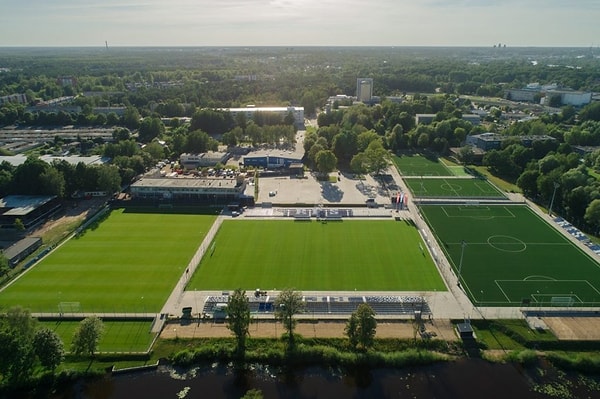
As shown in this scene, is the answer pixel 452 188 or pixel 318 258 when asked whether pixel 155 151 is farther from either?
pixel 452 188

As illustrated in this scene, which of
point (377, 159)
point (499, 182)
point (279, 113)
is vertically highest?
point (279, 113)

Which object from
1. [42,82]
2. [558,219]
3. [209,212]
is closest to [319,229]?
[209,212]

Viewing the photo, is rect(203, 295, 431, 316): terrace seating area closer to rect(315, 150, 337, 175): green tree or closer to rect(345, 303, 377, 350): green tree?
rect(345, 303, 377, 350): green tree

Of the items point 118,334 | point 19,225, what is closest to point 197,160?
point 19,225

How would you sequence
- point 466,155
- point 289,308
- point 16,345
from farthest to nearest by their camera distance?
point 466,155, point 289,308, point 16,345

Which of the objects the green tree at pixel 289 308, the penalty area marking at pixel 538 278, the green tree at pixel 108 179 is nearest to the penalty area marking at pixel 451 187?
the penalty area marking at pixel 538 278

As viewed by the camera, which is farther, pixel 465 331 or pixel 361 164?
pixel 361 164
